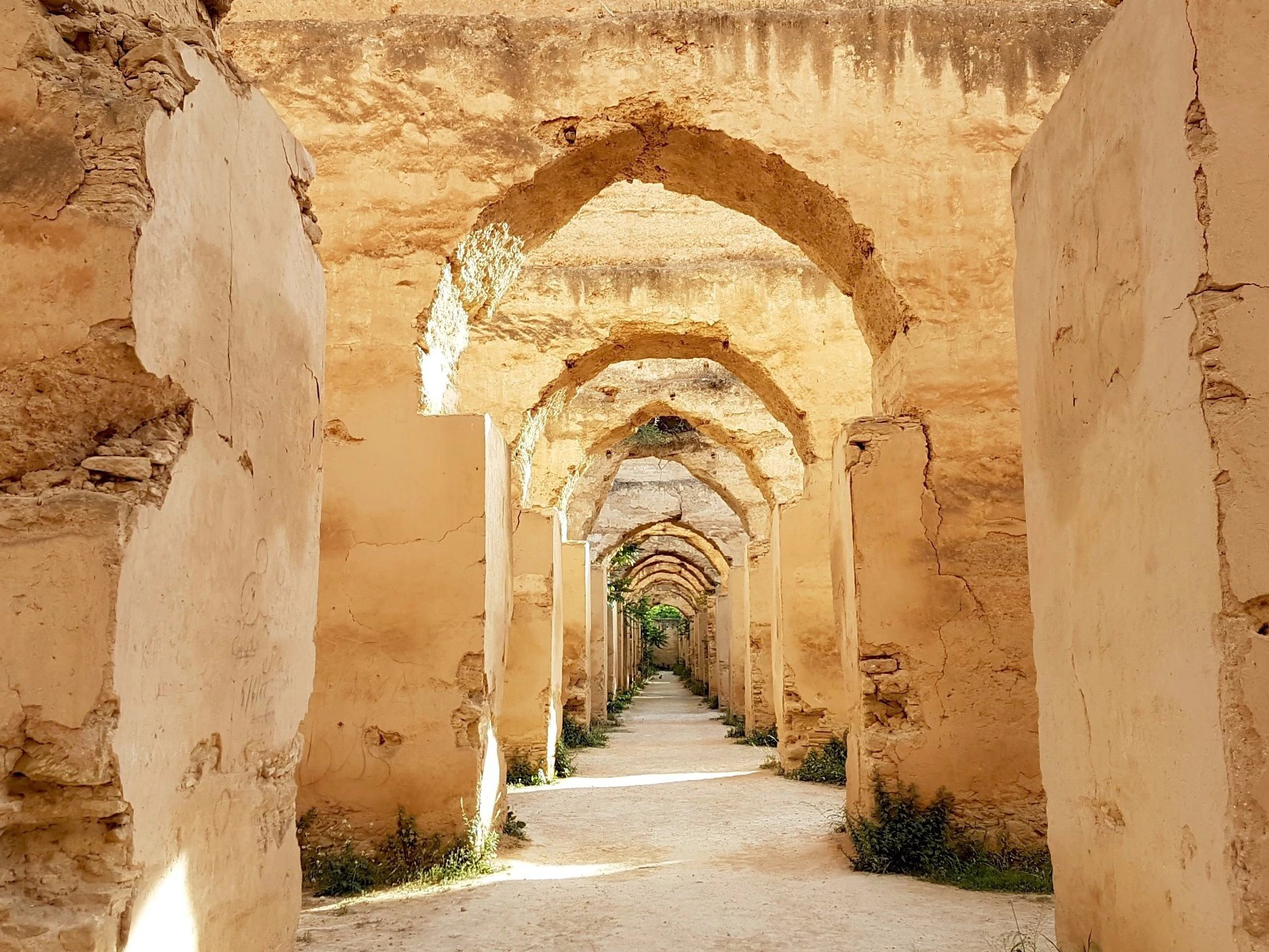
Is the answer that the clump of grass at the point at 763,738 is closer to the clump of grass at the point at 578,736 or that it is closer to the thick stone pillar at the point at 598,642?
the clump of grass at the point at 578,736

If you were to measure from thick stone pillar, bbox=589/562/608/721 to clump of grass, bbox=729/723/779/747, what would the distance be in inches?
126

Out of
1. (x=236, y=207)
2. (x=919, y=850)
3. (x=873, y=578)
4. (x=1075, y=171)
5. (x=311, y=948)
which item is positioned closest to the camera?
(x=236, y=207)

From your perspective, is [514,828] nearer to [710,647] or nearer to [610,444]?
[610,444]

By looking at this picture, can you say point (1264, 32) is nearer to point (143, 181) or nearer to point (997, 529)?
point (143, 181)

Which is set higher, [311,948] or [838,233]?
[838,233]

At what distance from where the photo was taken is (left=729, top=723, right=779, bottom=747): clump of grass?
12617mm

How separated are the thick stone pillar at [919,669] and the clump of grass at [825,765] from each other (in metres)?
3.36

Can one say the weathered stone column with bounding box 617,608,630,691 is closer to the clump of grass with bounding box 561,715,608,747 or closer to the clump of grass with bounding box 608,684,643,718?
the clump of grass with bounding box 608,684,643,718

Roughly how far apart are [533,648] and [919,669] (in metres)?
5.02

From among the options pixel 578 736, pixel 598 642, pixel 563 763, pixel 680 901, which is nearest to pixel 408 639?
pixel 680 901

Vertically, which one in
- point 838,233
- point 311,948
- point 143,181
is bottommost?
point 311,948

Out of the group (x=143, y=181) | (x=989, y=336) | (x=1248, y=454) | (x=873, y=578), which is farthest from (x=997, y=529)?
(x=143, y=181)

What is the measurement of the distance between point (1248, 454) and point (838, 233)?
464cm

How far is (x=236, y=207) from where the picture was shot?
8.69ft
